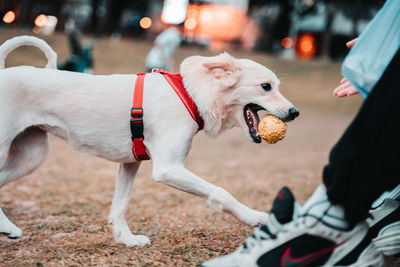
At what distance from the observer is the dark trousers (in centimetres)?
194

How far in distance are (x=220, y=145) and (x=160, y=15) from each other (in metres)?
29.5

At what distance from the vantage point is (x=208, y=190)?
2.69 metres

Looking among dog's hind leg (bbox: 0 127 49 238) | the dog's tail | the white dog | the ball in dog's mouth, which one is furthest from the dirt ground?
the dog's tail

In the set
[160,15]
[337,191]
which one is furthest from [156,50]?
[160,15]

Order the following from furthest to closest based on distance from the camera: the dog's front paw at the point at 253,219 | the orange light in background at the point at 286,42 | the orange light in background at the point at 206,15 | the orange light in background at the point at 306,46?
the orange light in background at the point at 306,46, the orange light in background at the point at 286,42, the orange light in background at the point at 206,15, the dog's front paw at the point at 253,219

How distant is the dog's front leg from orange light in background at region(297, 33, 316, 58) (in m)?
41.0

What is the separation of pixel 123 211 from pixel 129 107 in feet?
3.01

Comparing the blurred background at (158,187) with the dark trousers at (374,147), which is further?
the blurred background at (158,187)

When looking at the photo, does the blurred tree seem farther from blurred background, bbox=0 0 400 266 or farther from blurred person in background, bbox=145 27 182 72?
blurred person in background, bbox=145 27 182 72

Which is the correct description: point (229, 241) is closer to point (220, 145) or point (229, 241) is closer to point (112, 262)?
point (112, 262)

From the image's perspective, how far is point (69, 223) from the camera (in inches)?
144

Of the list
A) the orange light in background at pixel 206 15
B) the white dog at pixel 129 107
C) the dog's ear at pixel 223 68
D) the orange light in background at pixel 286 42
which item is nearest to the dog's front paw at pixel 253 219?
the white dog at pixel 129 107

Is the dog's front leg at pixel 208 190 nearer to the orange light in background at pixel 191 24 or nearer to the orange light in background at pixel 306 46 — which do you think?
the orange light in background at pixel 191 24

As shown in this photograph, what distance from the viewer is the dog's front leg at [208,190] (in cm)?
264
